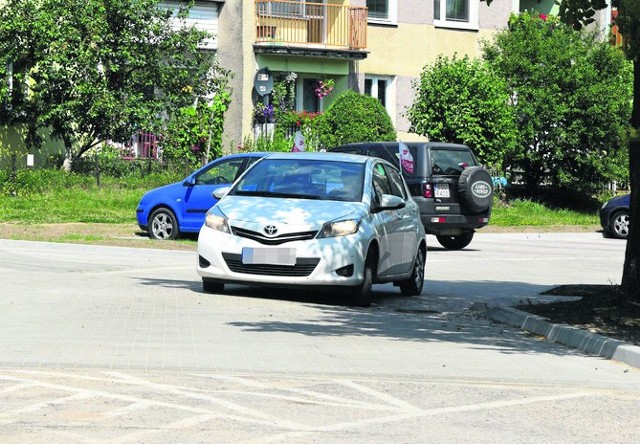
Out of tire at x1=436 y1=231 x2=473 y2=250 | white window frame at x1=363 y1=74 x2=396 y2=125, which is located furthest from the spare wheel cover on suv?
white window frame at x1=363 y1=74 x2=396 y2=125

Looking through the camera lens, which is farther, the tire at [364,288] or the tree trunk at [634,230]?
the tire at [364,288]

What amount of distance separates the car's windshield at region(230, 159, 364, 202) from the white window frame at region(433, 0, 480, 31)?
1139 inches

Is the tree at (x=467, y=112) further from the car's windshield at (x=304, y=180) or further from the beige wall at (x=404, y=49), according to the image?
the car's windshield at (x=304, y=180)

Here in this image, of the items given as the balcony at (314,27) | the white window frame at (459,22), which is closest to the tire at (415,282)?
the balcony at (314,27)

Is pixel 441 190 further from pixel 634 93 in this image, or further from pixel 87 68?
pixel 634 93

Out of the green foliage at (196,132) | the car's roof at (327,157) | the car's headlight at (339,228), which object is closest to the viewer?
the car's headlight at (339,228)

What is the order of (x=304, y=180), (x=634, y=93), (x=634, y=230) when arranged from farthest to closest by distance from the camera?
(x=304, y=180), (x=634, y=93), (x=634, y=230)

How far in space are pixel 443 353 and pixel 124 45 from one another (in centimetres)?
2406

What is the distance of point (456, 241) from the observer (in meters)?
27.4

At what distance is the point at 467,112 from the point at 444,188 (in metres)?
11.4

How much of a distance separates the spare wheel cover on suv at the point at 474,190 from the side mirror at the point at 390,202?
9.26 metres

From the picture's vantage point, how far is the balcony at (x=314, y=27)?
41.7 m

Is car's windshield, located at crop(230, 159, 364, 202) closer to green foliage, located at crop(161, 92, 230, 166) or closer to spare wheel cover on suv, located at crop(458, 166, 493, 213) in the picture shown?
spare wheel cover on suv, located at crop(458, 166, 493, 213)

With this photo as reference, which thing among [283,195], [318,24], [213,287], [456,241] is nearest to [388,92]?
[318,24]
